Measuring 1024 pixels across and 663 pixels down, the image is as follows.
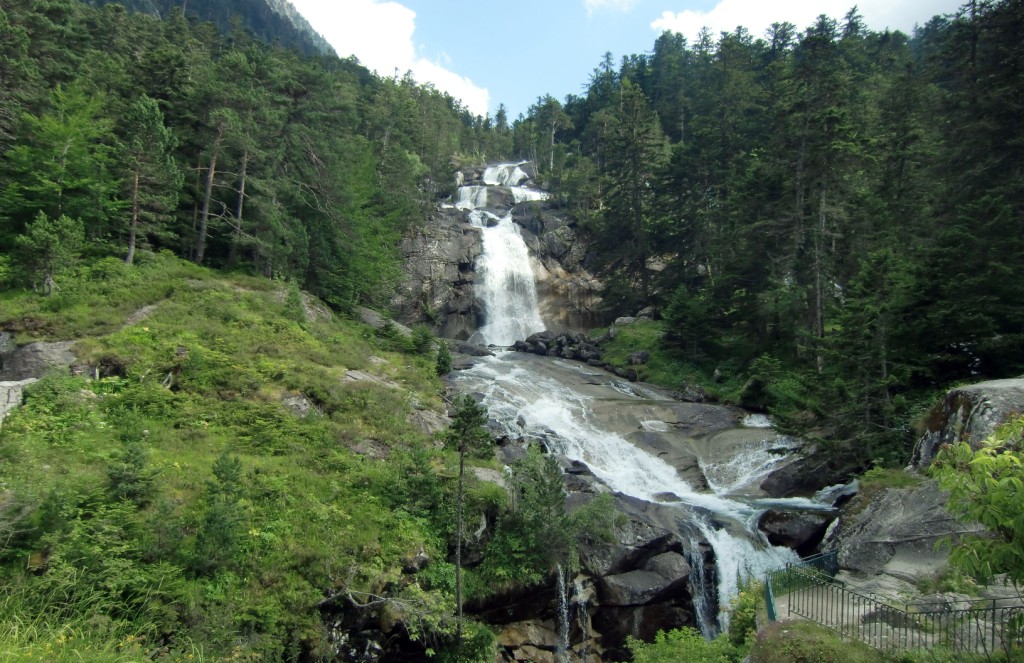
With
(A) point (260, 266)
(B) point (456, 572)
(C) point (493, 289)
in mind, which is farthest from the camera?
(C) point (493, 289)

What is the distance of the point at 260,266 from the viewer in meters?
28.1

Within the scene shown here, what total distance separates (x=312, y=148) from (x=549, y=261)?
2652 centimetres

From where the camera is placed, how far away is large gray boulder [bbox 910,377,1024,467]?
38.2 feet

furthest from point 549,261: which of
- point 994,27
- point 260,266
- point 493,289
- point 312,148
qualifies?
point 994,27

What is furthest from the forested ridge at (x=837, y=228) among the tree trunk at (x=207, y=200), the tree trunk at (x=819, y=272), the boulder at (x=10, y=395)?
the tree trunk at (x=207, y=200)

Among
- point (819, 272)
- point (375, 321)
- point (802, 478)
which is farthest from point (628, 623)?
point (375, 321)

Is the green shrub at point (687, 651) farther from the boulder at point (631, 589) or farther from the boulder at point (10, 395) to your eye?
the boulder at point (10, 395)

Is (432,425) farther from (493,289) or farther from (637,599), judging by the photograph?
(493,289)

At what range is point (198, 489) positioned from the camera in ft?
39.3

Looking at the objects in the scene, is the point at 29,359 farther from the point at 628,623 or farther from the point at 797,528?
the point at 797,528

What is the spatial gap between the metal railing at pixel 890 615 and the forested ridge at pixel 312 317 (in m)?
4.84

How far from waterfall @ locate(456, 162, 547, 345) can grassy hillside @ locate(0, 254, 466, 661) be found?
2693 centimetres

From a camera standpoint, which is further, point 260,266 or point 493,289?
point 493,289

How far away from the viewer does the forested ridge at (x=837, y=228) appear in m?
17.4
